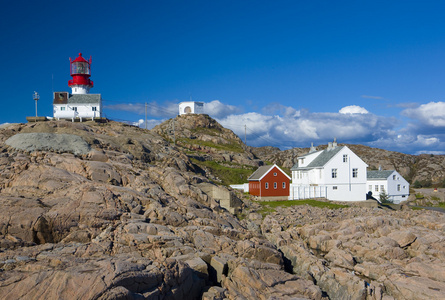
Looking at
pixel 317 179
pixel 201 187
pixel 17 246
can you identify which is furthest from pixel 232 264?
pixel 317 179

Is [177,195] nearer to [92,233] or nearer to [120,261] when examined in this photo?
[92,233]

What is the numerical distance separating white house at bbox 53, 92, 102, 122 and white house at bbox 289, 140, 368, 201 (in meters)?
30.8

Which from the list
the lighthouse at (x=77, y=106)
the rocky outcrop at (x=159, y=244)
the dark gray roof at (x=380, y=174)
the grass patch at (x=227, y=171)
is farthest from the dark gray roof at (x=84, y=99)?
the dark gray roof at (x=380, y=174)

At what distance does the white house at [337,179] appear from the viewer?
1732 inches

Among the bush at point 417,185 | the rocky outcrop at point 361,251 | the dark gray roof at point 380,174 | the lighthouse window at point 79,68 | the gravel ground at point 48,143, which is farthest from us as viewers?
the bush at point 417,185

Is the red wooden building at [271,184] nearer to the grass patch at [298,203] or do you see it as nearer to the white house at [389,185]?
the grass patch at [298,203]

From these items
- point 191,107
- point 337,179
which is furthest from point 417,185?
point 191,107

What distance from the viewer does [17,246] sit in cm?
1521

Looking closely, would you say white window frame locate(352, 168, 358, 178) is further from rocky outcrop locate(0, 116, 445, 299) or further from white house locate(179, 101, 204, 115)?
white house locate(179, 101, 204, 115)

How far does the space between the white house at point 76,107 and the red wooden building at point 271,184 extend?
25.8 meters

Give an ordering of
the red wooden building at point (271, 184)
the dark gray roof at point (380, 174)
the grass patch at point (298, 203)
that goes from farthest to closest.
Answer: the dark gray roof at point (380, 174) < the red wooden building at point (271, 184) < the grass patch at point (298, 203)

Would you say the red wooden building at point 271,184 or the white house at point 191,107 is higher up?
the white house at point 191,107

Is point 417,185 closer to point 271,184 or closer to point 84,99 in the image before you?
point 271,184

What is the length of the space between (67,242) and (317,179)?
34.9m
